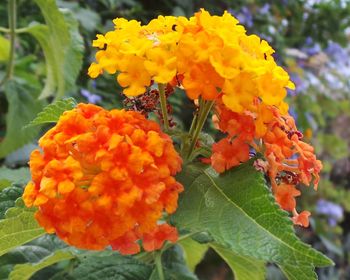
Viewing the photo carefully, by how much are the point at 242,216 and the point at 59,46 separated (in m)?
0.56

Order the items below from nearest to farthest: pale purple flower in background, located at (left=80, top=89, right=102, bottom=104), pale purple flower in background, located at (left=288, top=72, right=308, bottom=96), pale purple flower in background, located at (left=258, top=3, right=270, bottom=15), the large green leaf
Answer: the large green leaf, pale purple flower in background, located at (left=80, top=89, right=102, bottom=104), pale purple flower in background, located at (left=258, top=3, right=270, bottom=15), pale purple flower in background, located at (left=288, top=72, right=308, bottom=96)

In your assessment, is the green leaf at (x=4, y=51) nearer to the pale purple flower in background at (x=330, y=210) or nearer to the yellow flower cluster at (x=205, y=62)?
the yellow flower cluster at (x=205, y=62)

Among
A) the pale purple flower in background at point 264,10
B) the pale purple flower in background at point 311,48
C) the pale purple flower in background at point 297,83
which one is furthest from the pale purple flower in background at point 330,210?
the pale purple flower in background at point 264,10

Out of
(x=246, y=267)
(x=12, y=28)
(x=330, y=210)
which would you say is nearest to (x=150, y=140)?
(x=246, y=267)

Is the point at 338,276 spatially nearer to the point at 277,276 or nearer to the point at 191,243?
the point at 277,276

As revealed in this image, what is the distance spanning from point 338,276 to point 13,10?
1.95 meters

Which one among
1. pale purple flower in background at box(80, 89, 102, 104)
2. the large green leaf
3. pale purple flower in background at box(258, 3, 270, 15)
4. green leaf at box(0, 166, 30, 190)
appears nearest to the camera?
the large green leaf

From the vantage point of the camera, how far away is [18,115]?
1158mm

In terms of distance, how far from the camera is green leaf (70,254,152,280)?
711 millimetres

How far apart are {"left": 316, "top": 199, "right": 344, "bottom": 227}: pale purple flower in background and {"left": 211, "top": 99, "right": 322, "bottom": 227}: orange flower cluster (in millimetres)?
1846

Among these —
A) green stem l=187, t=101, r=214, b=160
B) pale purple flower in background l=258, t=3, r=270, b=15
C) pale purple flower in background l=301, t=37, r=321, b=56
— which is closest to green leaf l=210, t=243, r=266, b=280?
green stem l=187, t=101, r=214, b=160

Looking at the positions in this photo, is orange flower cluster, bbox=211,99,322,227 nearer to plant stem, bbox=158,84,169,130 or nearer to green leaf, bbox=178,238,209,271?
plant stem, bbox=158,84,169,130

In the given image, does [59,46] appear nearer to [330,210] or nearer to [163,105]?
[163,105]

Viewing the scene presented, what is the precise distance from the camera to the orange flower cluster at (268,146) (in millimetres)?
594
